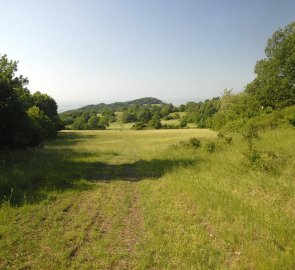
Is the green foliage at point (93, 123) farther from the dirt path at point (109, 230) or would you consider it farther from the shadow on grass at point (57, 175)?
the dirt path at point (109, 230)

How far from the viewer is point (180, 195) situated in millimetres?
11023

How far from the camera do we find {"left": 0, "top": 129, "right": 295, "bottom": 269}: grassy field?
6.46 metres

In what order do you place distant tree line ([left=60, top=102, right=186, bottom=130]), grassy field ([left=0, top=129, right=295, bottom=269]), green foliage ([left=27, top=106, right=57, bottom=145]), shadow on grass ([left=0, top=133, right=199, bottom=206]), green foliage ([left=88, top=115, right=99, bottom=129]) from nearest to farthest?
1. grassy field ([left=0, top=129, right=295, bottom=269])
2. shadow on grass ([left=0, top=133, right=199, bottom=206])
3. green foliage ([left=27, top=106, right=57, bottom=145])
4. distant tree line ([left=60, top=102, right=186, bottom=130])
5. green foliage ([left=88, top=115, right=99, bottom=129])

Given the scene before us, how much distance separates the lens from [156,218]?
8961 mm

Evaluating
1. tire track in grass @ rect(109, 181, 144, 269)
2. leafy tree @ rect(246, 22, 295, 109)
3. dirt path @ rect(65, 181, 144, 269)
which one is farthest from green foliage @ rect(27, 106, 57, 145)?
leafy tree @ rect(246, 22, 295, 109)

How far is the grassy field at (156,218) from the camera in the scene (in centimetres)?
646

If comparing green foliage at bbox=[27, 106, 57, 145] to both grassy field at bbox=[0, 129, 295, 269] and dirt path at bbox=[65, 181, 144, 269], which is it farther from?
dirt path at bbox=[65, 181, 144, 269]

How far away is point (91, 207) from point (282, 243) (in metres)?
6.09

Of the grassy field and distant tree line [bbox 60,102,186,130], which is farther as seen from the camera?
distant tree line [bbox 60,102,186,130]

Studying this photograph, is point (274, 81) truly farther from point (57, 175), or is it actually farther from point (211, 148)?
point (57, 175)

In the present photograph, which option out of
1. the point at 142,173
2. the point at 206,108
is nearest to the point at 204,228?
the point at 142,173

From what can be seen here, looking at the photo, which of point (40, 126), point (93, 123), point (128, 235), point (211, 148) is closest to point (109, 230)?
point (128, 235)

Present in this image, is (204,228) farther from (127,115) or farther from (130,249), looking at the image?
(127,115)

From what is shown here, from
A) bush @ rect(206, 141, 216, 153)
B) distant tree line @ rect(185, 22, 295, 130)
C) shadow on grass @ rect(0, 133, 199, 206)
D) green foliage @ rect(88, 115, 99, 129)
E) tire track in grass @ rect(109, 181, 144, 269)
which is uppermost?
distant tree line @ rect(185, 22, 295, 130)
